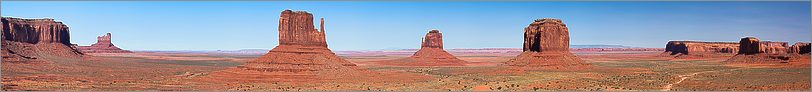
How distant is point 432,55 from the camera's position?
342 ft

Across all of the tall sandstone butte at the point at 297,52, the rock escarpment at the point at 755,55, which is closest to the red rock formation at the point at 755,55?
the rock escarpment at the point at 755,55

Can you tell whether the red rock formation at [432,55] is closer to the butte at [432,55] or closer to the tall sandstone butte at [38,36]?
the butte at [432,55]

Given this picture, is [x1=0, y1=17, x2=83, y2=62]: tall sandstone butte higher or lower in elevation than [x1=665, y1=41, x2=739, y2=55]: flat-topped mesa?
higher

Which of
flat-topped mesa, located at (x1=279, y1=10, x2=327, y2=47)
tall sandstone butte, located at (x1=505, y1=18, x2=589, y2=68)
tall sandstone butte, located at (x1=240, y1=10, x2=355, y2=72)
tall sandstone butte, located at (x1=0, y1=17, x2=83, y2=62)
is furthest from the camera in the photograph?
tall sandstone butte, located at (x1=0, y1=17, x2=83, y2=62)

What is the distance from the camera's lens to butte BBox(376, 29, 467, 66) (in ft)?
330

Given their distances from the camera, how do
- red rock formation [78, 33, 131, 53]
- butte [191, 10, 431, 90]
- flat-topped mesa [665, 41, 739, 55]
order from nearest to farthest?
butte [191, 10, 431, 90], flat-topped mesa [665, 41, 739, 55], red rock formation [78, 33, 131, 53]

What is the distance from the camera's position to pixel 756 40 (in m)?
109

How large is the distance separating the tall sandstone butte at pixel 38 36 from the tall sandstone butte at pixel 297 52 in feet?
142

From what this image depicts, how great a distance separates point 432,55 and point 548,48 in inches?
1292

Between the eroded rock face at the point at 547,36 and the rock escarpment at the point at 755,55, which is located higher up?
the eroded rock face at the point at 547,36

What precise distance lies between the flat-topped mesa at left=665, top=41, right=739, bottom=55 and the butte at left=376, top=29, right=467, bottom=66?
82008 millimetres

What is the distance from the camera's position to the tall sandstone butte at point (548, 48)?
236ft

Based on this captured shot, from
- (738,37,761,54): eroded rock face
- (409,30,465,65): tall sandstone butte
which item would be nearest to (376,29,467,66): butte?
(409,30,465,65): tall sandstone butte

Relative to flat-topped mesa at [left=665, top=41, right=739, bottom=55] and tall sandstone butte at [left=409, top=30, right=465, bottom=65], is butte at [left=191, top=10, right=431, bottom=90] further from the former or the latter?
flat-topped mesa at [left=665, top=41, right=739, bottom=55]
